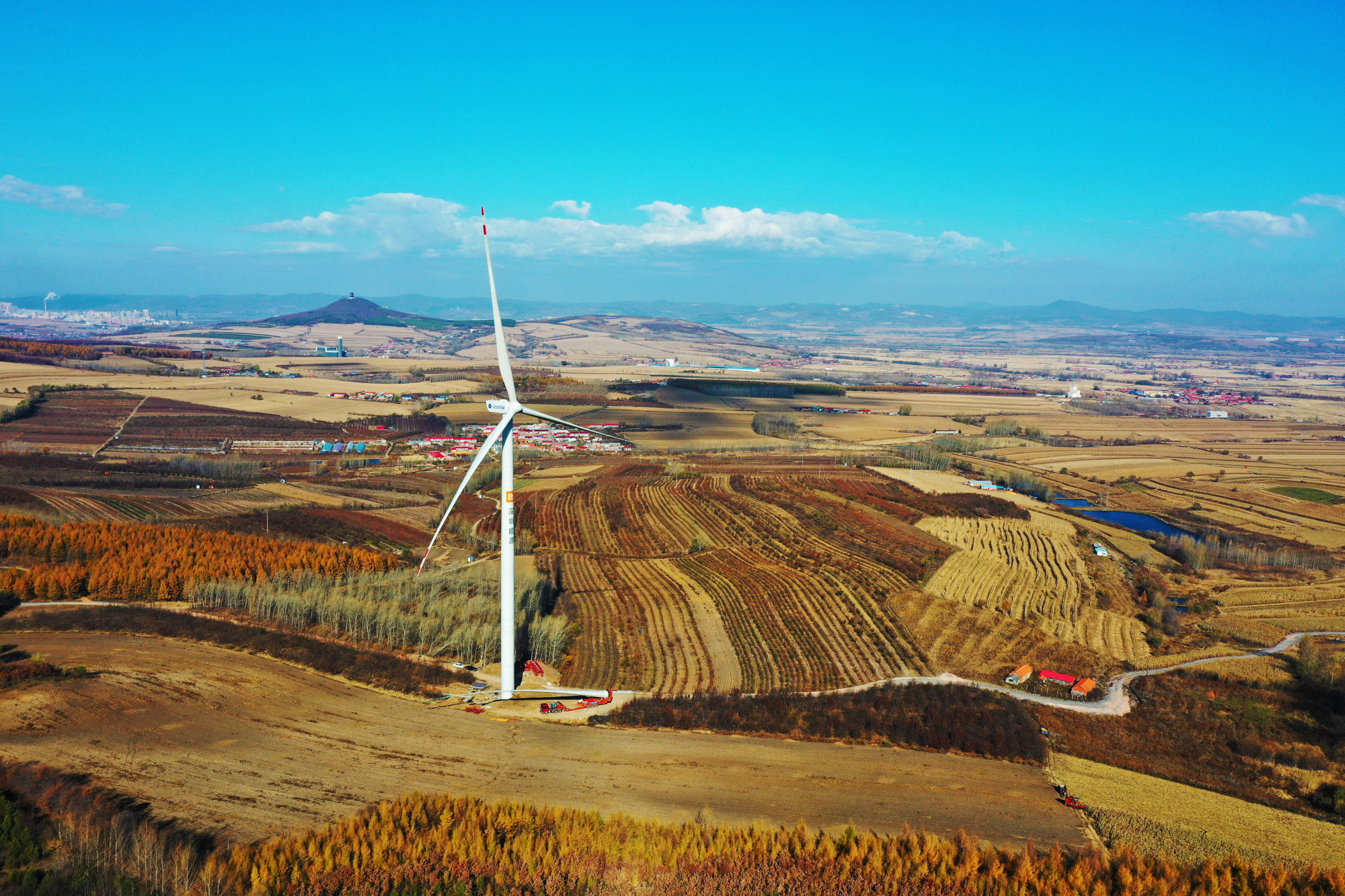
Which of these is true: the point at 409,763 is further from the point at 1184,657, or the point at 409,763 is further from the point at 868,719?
the point at 1184,657

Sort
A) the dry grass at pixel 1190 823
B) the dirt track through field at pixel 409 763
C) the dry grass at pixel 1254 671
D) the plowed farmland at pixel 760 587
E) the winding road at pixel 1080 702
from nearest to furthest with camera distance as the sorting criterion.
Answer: the dry grass at pixel 1190 823 → the dirt track through field at pixel 409 763 → the winding road at pixel 1080 702 → the plowed farmland at pixel 760 587 → the dry grass at pixel 1254 671

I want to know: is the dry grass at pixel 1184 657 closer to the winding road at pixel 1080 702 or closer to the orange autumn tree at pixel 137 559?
the winding road at pixel 1080 702

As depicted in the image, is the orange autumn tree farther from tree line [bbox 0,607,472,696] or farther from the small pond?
the small pond

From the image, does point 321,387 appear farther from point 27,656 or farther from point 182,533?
point 27,656

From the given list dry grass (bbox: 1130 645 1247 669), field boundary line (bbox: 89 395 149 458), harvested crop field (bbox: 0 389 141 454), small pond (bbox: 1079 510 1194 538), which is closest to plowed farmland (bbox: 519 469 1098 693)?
dry grass (bbox: 1130 645 1247 669)

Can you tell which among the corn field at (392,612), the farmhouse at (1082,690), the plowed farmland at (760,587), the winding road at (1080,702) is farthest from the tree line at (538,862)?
the farmhouse at (1082,690)

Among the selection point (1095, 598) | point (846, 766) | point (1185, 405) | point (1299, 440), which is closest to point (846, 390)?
point (1185, 405)

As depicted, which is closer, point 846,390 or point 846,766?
point 846,766
